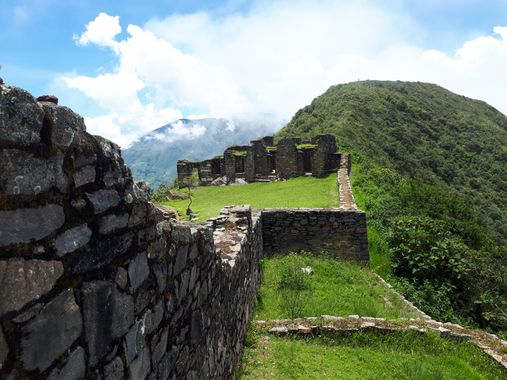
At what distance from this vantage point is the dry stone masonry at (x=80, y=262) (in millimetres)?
1759

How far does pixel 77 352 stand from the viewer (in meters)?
2.10

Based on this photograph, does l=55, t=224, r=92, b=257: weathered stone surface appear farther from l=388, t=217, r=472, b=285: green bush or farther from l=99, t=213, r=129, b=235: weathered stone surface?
l=388, t=217, r=472, b=285: green bush

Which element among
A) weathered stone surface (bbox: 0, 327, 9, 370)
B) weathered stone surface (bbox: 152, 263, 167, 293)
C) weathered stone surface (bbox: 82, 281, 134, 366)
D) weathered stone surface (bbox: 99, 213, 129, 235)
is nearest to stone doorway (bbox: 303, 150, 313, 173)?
weathered stone surface (bbox: 152, 263, 167, 293)

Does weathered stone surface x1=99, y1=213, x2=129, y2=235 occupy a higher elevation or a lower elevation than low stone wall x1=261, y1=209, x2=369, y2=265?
higher

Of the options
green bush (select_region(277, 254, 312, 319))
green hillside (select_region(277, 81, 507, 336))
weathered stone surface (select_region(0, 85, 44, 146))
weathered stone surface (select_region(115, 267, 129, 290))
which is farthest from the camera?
green hillside (select_region(277, 81, 507, 336))

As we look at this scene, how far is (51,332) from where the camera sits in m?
1.92

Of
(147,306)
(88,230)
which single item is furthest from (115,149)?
(147,306)

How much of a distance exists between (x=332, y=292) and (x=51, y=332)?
8.97 meters

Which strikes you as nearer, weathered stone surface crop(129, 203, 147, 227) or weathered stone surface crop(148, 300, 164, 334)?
weathered stone surface crop(129, 203, 147, 227)

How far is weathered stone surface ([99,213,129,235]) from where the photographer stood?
7.84 feet

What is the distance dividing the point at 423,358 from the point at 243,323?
2928 mm

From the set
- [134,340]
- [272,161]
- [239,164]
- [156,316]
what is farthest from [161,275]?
[239,164]

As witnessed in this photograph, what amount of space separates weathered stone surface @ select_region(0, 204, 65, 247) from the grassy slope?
31.5 metres

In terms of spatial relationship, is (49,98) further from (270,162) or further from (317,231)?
(270,162)
